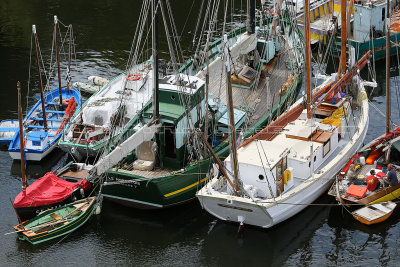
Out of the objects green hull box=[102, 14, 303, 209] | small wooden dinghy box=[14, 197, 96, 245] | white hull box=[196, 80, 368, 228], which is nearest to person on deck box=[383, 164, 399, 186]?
white hull box=[196, 80, 368, 228]

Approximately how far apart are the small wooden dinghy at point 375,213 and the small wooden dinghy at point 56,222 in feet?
50.1

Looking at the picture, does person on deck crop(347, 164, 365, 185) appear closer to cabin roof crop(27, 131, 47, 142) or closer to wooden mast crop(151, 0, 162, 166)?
wooden mast crop(151, 0, 162, 166)

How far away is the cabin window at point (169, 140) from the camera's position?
37312mm

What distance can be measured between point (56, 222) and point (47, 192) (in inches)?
102

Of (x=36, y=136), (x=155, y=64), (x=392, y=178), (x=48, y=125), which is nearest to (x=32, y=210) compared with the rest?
(x=36, y=136)

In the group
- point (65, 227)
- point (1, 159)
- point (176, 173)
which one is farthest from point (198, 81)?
point (1, 159)

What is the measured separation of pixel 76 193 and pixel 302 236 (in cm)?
1359

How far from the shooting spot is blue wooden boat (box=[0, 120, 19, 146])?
45906 millimetres

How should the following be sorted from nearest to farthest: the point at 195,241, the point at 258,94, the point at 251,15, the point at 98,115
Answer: the point at 195,241
the point at 98,115
the point at 258,94
the point at 251,15

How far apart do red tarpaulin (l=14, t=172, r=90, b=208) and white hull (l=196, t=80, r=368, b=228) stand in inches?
336

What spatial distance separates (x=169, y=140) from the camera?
124 feet

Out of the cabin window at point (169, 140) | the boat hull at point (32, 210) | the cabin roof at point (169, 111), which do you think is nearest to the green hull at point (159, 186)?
the cabin window at point (169, 140)

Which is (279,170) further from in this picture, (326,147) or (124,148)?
(124,148)

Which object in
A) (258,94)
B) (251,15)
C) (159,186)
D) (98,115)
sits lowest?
(159,186)
